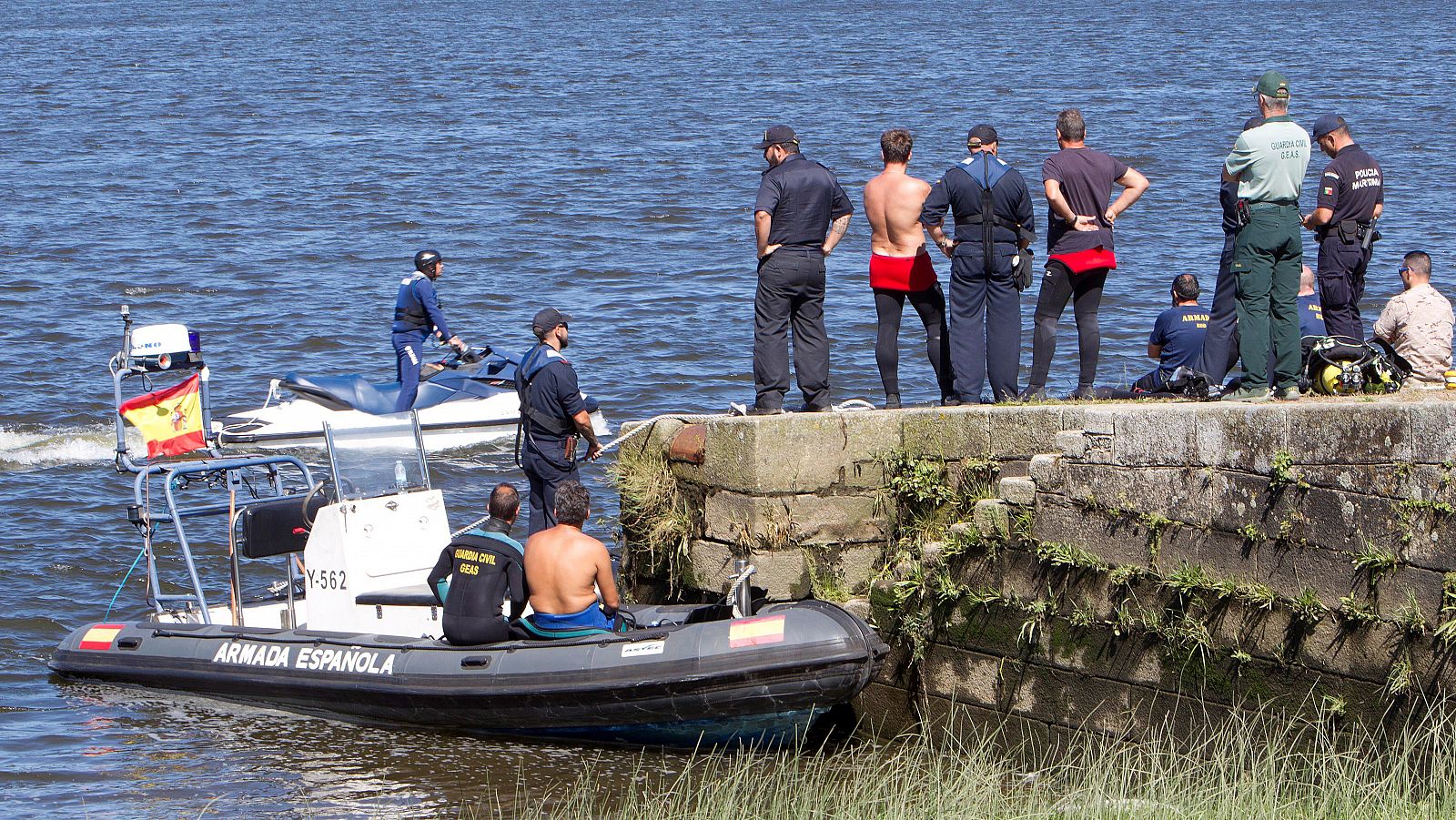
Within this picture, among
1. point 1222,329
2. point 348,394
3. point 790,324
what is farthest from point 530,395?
point 348,394

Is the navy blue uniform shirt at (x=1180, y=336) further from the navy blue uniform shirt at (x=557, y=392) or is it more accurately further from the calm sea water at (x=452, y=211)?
the navy blue uniform shirt at (x=557, y=392)

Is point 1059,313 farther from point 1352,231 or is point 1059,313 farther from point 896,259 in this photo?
point 1352,231

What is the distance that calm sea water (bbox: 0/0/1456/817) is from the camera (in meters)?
9.22

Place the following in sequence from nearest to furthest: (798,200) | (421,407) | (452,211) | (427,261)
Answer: (798,200)
(427,261)
(421,407)
(452,211)

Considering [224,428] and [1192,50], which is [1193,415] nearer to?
[224,428]

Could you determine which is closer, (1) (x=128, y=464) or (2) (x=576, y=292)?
(1) (x=128, y=464)

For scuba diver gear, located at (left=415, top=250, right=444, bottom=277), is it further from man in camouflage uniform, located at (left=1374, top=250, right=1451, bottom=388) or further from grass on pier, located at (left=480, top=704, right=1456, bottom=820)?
man in camouflage uniform, located at (left=1374, top=250, right=1451, bottom=388)

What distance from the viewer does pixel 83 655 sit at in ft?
32.6

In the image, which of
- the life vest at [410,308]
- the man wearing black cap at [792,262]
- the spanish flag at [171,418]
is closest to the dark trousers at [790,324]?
the man wearing black cap at [792,262]

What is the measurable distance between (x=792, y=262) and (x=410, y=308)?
6.47 meters

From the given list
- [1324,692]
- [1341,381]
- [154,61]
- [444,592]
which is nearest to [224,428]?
[444,592]

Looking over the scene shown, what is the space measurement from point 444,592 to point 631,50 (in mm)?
45192

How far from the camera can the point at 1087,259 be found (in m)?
8.95

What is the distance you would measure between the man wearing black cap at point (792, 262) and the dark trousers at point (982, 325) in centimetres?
74
